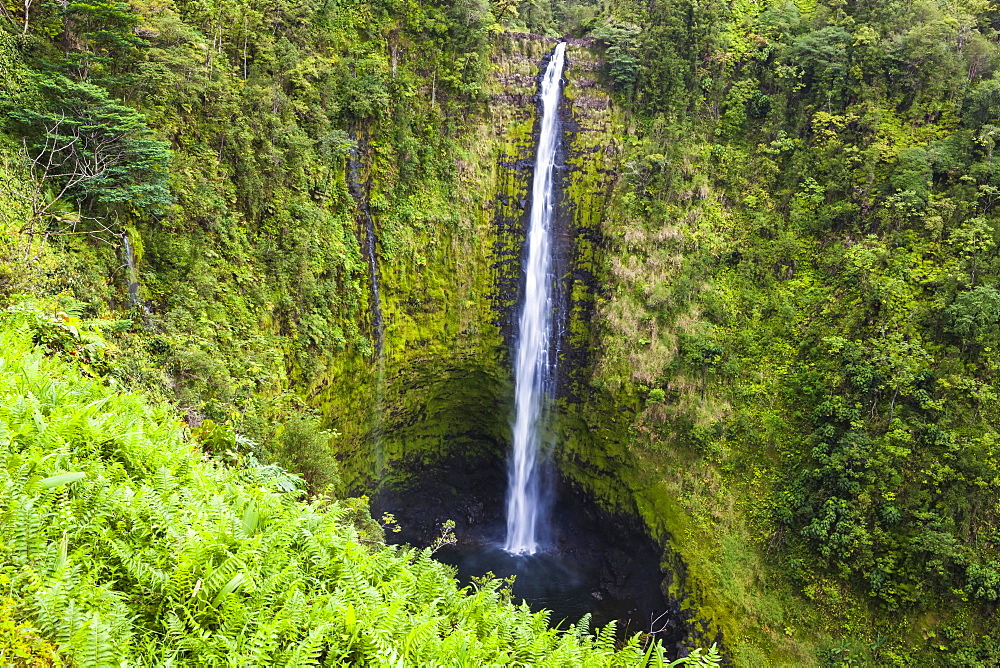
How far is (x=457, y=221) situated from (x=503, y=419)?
25.9 ft

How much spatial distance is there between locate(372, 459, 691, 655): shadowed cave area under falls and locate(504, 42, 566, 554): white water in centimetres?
67

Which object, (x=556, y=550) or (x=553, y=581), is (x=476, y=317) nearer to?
(x=556, y=550)

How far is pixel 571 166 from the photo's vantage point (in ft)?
67.6

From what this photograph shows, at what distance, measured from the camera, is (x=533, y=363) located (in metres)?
20.0

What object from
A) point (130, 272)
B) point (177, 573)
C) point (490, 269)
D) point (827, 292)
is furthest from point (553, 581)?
point (177, 573)

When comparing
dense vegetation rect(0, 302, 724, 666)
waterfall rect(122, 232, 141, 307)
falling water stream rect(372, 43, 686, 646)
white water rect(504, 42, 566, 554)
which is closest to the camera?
dense vegetation rect(0, 302, 724, 666)

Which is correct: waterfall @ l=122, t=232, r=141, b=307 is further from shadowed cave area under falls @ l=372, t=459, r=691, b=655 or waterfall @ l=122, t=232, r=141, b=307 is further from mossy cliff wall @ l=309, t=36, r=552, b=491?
shadowed cave area under falls @ l=372, t=459, r=691, b=655

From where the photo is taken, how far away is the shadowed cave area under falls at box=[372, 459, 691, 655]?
52.9 ft

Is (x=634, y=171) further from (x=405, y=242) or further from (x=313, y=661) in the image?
(x=313, y=661)

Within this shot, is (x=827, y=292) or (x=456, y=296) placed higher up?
(x=827, y=292)

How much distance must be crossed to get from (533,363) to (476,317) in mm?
2823

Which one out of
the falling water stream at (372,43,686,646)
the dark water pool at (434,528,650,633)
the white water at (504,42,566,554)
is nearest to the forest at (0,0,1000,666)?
the falling water stream at (372,43,686,646)

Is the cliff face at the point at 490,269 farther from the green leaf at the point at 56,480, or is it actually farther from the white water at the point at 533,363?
the green leaf at the point at 56,480

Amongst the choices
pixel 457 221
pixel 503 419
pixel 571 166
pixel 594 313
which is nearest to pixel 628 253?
pixel 594 313
